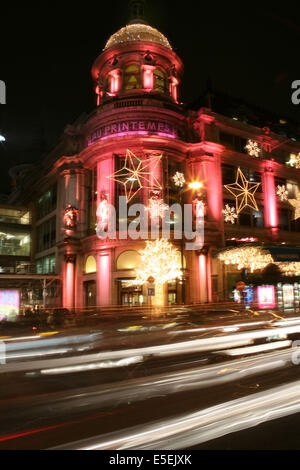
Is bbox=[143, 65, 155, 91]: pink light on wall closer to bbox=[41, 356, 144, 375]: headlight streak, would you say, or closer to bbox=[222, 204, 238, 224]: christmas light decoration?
bbox=[222, 204, 238, 224]: christmas light decoration

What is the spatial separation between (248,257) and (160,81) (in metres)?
21.2

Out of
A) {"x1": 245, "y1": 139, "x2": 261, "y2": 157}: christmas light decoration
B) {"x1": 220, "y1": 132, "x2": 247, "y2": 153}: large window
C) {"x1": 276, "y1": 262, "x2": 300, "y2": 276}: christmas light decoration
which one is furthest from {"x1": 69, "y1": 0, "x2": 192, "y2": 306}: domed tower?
{"x1": 276, "y1": 262, "x2": 300, "y2": 276}: christmas light decoration

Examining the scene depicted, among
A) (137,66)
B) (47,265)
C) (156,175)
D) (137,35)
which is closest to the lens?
(156,175)

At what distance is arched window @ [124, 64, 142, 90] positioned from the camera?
3525 centimetres

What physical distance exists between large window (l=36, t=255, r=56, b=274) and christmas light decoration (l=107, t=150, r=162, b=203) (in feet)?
47.0

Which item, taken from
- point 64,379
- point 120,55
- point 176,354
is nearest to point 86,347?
point 64,379

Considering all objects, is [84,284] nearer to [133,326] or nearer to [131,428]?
[133,326]

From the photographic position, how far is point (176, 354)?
1005 cm

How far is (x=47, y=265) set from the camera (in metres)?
42.3

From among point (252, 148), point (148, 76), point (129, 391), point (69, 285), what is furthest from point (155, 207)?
point (129, 391)

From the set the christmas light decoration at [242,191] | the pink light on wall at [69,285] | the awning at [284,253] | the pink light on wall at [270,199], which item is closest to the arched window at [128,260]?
the pink light on wall at [69,285]

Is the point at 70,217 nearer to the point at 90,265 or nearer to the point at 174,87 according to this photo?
the point at 90,265

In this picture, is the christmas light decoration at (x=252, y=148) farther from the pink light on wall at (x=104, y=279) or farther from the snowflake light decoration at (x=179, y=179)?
the pink light on wall at (x=104, y=279)

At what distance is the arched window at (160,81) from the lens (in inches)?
1418
